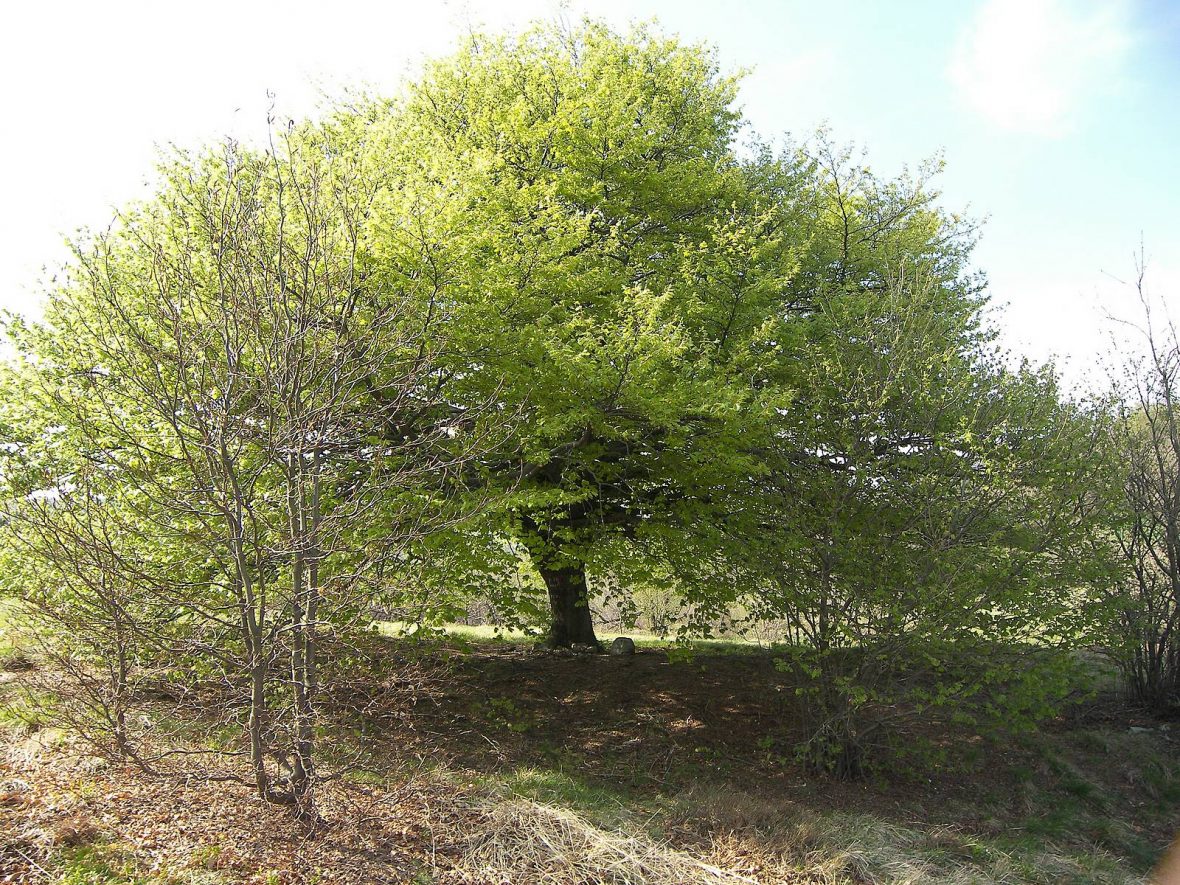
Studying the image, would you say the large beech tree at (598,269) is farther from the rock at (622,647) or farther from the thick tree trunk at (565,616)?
the rock at (622,647)

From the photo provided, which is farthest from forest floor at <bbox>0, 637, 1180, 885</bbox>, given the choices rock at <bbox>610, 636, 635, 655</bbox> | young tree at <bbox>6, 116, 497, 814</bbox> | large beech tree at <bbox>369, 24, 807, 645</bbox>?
large beech tree at <bbox>369, 24, 807, 645</bbox>

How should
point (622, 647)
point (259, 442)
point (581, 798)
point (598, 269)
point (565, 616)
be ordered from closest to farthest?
point (259, 442)
point (581, 798)
point (598, 269)
point (622, 647)
point (565, 616)

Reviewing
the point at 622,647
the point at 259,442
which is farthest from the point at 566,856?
the point at 622,647

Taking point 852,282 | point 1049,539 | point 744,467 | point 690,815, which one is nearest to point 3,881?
point 690,815

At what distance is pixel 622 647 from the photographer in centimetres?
1330

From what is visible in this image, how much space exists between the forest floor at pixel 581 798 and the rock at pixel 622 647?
62.1 inches

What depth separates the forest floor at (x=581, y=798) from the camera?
5410 mm

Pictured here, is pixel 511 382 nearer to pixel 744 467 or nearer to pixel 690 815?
pixel 744 467

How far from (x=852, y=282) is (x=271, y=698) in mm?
9410

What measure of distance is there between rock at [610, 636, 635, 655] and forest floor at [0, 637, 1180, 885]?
1579 millimetres

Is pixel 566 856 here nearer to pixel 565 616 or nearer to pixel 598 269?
pixel 598 269

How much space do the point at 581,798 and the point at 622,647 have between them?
608 cm

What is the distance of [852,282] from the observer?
36.6 ft

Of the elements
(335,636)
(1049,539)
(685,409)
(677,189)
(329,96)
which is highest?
(329,96)
